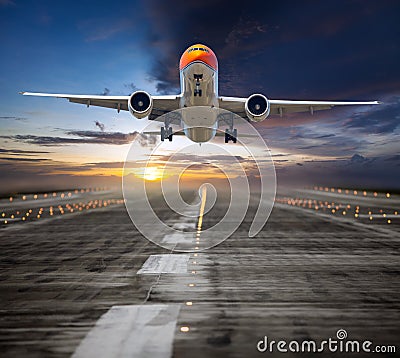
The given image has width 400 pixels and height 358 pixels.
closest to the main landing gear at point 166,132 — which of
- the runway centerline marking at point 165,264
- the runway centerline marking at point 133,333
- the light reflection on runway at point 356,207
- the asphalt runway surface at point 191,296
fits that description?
the light reflection on runway at point 356,207

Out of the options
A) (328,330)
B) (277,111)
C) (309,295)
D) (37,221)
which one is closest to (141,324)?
(328,330)

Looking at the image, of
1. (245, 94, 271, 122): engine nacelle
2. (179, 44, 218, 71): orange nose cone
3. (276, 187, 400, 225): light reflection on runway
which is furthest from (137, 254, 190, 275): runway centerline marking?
(179, 44, 218, 71): orange nose cone

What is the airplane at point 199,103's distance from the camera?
86.7 ft

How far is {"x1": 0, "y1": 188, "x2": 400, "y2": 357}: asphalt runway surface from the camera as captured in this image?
627 centimetres

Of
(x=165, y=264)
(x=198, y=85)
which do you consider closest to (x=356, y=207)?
(x=198, y=85)

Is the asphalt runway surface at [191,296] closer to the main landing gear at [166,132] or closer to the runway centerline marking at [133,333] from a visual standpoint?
the runway centerline marking at [133,333]

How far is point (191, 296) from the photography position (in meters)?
8.70

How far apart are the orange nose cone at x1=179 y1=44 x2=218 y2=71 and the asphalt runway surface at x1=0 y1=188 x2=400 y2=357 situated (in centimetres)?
1546

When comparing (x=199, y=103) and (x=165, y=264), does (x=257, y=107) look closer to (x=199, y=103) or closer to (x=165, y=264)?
(x=199, y=103)

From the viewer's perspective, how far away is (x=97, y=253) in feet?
47.3

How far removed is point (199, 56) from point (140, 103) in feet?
18.5

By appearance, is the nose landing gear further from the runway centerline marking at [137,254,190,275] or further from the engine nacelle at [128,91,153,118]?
the runway centerline marking at [137,254,190,275]

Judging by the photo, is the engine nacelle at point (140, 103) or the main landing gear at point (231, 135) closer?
the engine nacelle at point (140, 103)

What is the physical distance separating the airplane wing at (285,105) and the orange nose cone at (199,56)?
11.7 ft
